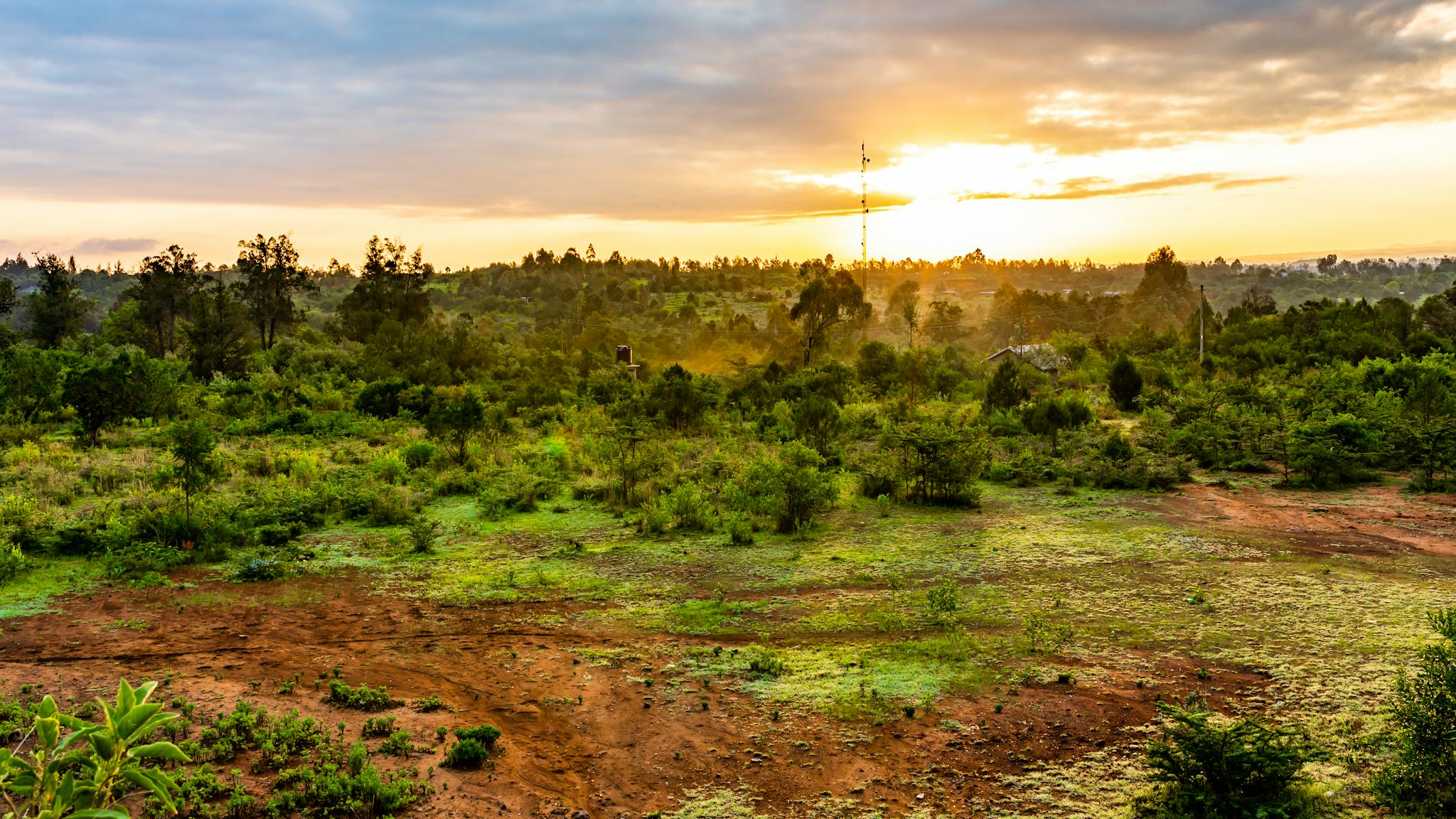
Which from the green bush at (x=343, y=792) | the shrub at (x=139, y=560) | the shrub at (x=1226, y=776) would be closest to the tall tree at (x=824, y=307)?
the shrub at (x=139, y=560)

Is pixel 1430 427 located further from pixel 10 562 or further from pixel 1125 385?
pixel 10 562

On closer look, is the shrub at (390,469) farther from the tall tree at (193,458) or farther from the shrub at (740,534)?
the shrub at (740,534)

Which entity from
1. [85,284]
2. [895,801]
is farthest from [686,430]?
[85,284]

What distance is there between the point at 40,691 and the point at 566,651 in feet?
13.5

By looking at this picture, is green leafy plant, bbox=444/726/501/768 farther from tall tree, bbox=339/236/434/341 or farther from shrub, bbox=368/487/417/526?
tall tree, bbox=339/236/434/341

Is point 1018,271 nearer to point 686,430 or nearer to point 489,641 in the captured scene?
point 686,430

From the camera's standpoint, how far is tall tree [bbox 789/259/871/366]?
43000 mm

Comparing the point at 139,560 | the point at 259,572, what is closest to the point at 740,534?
the point at 259,572

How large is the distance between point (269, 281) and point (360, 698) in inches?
1586

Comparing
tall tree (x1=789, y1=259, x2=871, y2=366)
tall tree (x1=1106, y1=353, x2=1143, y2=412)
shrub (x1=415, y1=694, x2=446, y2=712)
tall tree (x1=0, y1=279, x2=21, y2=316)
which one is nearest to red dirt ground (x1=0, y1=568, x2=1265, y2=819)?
shrub (x1=415, y1=694, x2=446, y2=712)

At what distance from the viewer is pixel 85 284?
10381 cm

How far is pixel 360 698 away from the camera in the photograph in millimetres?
7230

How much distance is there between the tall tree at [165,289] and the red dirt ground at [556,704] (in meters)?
39.0

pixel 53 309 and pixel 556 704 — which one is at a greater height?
pixel 53 309
